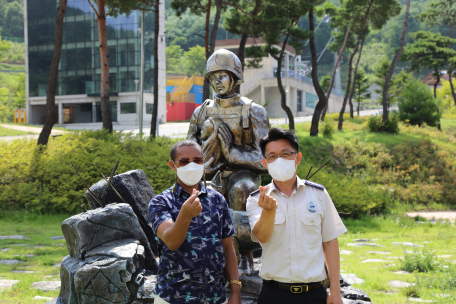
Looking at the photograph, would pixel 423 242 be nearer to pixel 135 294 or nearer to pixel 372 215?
pixel 372 215

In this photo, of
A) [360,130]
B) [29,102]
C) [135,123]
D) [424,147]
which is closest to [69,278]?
[424,147]

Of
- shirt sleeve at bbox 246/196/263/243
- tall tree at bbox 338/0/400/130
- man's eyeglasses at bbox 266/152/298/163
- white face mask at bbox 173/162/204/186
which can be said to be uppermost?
tall tree at bbox 338/0/400/130

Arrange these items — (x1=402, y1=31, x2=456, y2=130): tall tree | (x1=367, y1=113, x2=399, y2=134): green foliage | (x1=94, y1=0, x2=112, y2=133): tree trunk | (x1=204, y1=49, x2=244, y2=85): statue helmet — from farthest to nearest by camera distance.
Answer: (x1=402, y1=31, x2=456, y2=130): tall tree, (x1=367, y1=113, x2=399, y2=134): green foliage, (x1=94, y1=0, x2=112, y2=133): tree trunk, (x1=204, y1=49, x2=244, y2=85): statue helmet

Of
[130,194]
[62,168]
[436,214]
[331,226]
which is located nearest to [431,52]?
[436,214]

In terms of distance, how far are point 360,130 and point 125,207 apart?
2001 centimetres

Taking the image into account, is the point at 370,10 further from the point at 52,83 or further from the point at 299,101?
the point at 299,101

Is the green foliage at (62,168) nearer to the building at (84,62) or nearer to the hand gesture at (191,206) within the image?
the hand gesture at (191,206)

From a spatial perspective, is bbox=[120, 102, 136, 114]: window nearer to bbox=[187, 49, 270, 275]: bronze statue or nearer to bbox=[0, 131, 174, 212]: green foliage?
bbox=[0, 131, 174, 212]: green foliage

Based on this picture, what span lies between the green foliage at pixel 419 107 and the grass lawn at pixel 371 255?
14.7 meters

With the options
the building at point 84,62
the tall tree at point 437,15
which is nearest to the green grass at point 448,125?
the tall tree at point 437,15

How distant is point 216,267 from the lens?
7.88 feet

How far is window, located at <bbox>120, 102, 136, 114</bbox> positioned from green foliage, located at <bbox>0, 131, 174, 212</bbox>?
22.3m

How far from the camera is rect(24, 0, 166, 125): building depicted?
3459 centimetres

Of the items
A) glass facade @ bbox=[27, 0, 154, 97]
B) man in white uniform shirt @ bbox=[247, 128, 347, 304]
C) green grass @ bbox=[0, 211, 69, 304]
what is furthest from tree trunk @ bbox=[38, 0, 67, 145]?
glass facade @ bbox=[27, 0, 154, 97]
